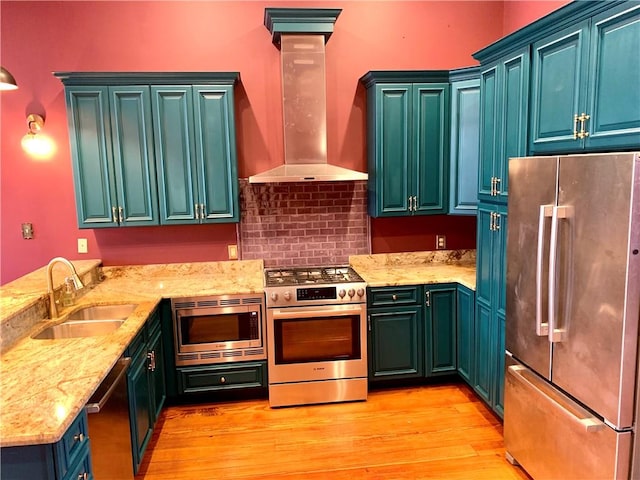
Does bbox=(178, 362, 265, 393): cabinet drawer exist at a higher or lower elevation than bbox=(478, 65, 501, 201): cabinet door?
lower

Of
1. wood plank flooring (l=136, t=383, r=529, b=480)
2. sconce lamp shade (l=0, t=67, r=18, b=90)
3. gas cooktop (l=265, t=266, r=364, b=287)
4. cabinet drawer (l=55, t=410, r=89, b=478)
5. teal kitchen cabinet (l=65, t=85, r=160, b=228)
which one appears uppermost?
sconce lamp shade (l=0, t=67, r=18, b=90)

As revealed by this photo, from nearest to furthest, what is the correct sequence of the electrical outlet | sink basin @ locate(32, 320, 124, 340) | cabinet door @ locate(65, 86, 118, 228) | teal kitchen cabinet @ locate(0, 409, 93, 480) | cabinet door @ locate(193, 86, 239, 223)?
teal kitchen cabinet @ locate(0, 409, 93, 480), sink basin @ locate(32, 320, 124, 340), cabinet door @ locate(65, 86, 118, 228), cabinet door @ locate(193, 86, 239, 223), the electrical outlet

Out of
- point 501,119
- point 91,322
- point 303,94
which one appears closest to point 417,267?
point 501,119

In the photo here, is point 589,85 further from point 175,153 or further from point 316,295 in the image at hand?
point 175,153

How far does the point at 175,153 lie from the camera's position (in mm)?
3391

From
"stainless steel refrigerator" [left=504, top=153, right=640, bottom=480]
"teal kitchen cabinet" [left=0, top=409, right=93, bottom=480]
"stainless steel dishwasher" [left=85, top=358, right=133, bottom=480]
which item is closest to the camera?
"teal kitchen cabinet" [left=0, top=409, right=93, bottom=480]

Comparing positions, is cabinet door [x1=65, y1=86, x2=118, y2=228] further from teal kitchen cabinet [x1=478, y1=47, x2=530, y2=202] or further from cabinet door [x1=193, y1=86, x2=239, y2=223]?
teal kitchen cabinet [x1=478, y1=47, x2=530, y2=202]

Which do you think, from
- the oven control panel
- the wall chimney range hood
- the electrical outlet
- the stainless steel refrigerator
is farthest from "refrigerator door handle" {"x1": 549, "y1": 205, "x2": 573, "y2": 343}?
the electrical outlet

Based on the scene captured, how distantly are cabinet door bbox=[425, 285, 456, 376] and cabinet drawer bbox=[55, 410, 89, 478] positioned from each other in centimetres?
241

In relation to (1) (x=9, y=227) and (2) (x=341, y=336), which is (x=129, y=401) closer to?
(2) (x=341, y=336)

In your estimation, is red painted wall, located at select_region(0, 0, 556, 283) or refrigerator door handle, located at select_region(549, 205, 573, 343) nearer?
refrigerator door handle, located at select_region(549, 205, 573, 343)

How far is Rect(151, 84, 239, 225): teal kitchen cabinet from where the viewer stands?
3344mm

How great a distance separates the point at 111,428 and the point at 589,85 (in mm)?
2623

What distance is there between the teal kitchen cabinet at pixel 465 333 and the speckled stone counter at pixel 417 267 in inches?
5.7
